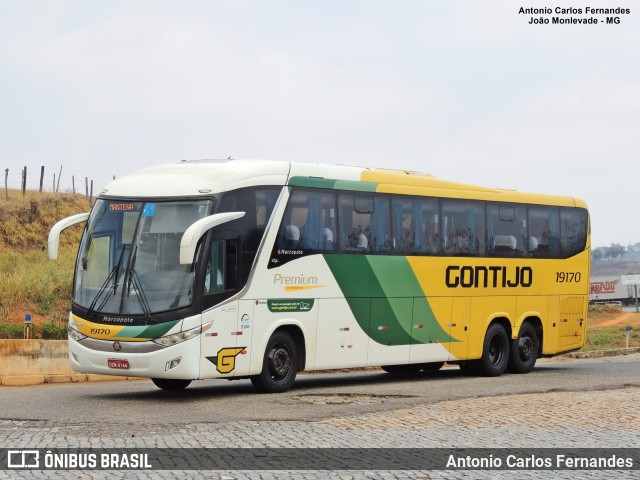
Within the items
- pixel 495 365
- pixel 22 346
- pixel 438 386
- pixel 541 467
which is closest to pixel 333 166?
pixel 438 386

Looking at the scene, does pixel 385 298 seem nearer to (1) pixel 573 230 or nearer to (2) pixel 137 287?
(2) pixel 137 287

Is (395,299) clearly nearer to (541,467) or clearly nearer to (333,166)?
(333,166)

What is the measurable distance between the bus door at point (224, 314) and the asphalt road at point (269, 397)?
21.7 inches

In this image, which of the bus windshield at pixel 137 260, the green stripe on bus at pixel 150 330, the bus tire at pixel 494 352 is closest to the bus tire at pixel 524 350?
the bus tire at pixel 494 352

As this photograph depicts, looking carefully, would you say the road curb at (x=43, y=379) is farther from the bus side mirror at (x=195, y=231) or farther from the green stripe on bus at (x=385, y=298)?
the bus side mirror at (x=195, y=231)

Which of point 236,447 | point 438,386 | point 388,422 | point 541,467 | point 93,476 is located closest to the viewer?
point 93,476

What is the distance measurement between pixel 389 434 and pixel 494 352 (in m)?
11.9

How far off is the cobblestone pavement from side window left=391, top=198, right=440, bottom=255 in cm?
616

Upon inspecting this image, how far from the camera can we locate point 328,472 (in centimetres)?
1014

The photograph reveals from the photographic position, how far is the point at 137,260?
17.1 metres

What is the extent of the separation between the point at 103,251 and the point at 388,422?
6.02 meters

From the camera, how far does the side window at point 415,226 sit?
21109mm

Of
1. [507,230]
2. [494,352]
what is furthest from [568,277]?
[494,352]

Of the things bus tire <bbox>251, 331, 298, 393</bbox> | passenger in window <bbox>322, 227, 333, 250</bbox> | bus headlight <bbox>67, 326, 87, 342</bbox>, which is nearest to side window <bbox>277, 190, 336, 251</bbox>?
passenger in window <bbox>322, 227, 333, 250</bbox>
